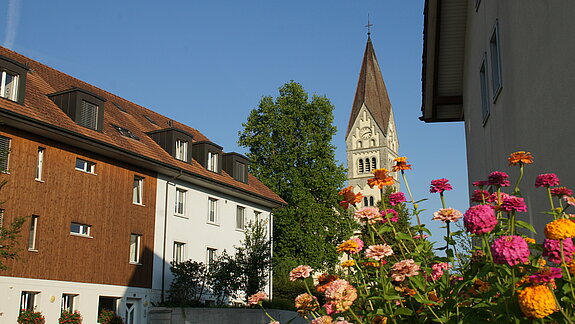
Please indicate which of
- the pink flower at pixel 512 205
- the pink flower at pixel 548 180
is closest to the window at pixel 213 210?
the pink flower at pixel 548 180

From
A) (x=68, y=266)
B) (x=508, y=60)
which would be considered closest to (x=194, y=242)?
(x=68, y=266)

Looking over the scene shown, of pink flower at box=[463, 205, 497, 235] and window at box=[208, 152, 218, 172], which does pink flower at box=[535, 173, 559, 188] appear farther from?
window at box=[208, 152, 218, 172]

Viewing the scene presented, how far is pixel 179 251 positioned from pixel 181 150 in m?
5.32

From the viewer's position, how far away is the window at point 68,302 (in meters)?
22.7

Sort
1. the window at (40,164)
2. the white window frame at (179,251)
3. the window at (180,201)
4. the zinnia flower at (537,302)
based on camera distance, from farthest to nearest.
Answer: the window at (180,201)
the white window frame at (179,251)
the window at (40,164)
the zinnia flower at (537,302)

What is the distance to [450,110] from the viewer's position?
19.3 metres

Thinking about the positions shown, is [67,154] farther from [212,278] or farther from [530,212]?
[530,212]

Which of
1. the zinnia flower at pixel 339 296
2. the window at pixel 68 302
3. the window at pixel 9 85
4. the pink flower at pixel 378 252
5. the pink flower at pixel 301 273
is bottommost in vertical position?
the window at pixel 68 302

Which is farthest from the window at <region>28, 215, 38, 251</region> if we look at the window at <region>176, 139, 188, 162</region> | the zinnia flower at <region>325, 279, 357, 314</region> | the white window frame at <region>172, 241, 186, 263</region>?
the zinnia flower at <region>325, 279, 357, 314</region>

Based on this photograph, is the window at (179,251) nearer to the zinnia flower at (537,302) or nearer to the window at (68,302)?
the window at (68,302)

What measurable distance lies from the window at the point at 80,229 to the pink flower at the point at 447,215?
21.7 meters

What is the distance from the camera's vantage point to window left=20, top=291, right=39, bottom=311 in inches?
827

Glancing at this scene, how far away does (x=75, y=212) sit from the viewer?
23.6 m

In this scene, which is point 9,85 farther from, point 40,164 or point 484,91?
point 484,91
